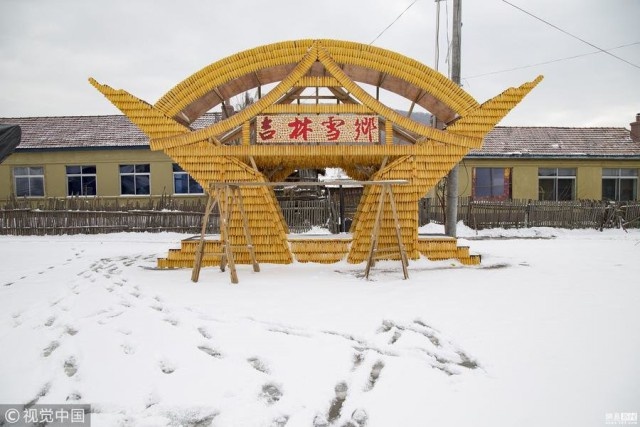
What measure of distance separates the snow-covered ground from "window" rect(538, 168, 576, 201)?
510 inches

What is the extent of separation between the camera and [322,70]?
8688 mm

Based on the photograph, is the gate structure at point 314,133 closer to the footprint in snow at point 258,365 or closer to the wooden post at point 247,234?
the wooden post at point 247,234

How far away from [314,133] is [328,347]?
4.89 m

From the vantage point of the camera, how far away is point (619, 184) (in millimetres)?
19578

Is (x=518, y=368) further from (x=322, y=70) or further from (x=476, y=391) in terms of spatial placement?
(x=322, y=70)

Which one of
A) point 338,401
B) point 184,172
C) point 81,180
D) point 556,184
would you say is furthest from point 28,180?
point 556,184

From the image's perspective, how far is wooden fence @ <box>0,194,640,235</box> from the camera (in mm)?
14664

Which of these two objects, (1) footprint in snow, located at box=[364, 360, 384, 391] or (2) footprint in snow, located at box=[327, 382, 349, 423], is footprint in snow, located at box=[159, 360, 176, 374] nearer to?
(2) footprint in snow, located at box=[327, 382, 349, 423]

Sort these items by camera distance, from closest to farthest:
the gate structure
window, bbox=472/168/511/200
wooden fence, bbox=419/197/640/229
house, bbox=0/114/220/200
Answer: the gate structure
wooden fence, bbox=419/197/640/229
house, bbox=0/114/220/200
window, bbox=472/168/511/200

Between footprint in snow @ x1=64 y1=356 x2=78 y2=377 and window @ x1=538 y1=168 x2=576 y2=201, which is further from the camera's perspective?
window @ x1=538 y1=168 x2=576 y2=201

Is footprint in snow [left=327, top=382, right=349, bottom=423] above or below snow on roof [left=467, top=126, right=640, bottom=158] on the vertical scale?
below

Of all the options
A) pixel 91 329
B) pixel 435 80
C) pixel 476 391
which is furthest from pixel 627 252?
pixel 91 329

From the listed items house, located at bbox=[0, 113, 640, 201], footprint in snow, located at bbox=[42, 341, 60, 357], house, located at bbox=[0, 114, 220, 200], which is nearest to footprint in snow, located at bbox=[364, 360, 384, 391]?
footprint in snow, located at bbox=[42, 341, 60, 357]

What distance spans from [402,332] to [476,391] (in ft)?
4.31
